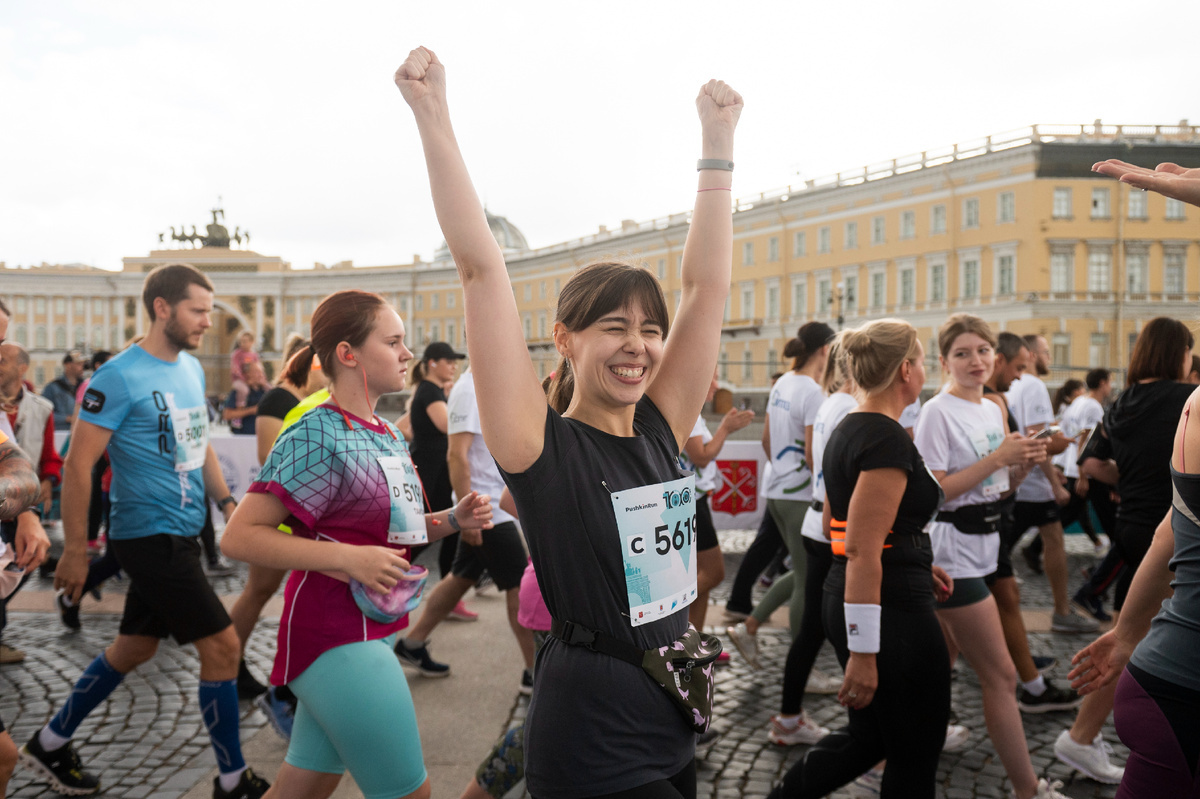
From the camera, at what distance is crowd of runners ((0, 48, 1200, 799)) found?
4.96 feet

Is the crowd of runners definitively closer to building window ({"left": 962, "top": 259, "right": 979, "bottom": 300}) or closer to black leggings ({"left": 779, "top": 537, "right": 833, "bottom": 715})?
black leggings ({"left": 779, "top": 537, "right": 833, "bottom": 715})

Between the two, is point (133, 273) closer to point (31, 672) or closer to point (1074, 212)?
point (1074, 212)

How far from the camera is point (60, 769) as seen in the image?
3211 millimetres

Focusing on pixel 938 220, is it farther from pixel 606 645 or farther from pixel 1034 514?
pixel 606 645

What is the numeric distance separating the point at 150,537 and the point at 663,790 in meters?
2.44

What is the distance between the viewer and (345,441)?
2312 mm

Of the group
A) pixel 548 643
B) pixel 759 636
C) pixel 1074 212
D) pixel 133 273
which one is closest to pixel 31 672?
pixel 759 636

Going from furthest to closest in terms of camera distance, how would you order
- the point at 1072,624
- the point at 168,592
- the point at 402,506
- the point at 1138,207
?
the point at 1138,207 < the point at 1072,624 < the point at 168,592 < the point at 402,506

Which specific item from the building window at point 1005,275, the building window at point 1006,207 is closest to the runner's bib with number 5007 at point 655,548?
the building window at point 1005,275

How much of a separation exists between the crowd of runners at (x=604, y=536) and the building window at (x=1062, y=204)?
1702 inches

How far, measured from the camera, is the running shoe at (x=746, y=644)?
4707 millimetres

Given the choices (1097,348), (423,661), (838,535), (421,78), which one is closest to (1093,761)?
(838,535)

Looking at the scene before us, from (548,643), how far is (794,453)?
343 cm

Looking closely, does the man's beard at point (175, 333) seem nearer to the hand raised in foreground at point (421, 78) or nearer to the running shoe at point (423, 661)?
the running shoe at point (423, 661)
